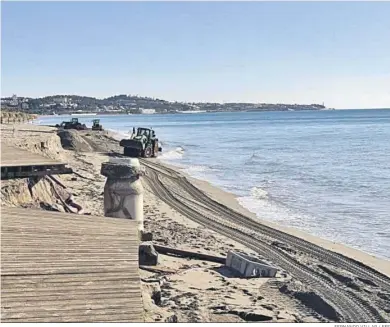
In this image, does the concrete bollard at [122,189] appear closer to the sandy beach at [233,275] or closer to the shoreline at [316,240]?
the sandy beach at [233,275]

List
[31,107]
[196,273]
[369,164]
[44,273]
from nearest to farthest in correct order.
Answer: [44,273]
[196,273]
[369,164]
[31,107]

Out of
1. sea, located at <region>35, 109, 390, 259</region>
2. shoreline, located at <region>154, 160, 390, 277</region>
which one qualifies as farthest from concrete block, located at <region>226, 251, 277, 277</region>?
sea, located at <region>35, 109, 390, 259</region>

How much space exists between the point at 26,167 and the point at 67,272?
6680mm

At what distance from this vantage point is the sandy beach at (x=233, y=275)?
26.0 feet

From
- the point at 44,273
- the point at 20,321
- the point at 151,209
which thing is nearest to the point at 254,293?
the point at 44,273

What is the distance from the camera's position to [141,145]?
34.2 m

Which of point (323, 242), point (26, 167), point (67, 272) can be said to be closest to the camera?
point (67, 272)

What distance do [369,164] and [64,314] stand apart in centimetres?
2914

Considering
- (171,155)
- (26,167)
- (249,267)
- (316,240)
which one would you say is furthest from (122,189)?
(171,155)

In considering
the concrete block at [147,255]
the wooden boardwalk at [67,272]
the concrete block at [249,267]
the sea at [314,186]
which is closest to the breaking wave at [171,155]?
the sea at [314,186]

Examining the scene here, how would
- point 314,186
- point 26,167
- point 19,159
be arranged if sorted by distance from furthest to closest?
point 314,186
point 19,159
point 26,167

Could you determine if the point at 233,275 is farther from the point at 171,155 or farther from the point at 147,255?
the point at 171,155

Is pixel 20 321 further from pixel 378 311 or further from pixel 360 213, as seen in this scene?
pixel 360 213

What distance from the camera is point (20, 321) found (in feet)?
16.2
